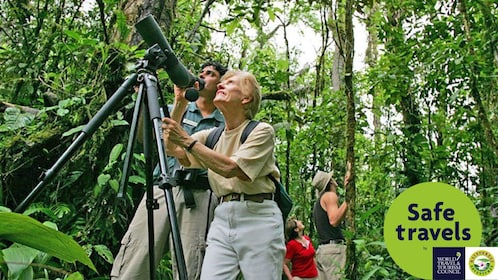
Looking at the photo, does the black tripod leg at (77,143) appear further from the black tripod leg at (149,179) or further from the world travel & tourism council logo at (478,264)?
the world travel & tourism council logo at (478,264)

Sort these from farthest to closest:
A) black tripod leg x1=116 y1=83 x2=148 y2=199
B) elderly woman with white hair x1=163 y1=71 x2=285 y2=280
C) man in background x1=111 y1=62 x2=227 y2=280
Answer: man in background x1=111 y1=62 x2=227 y2=280, elderly woman with white hair x1=163 y1=71 x2=285 y2=280, black tripod leg x1=116 y1=83 x2=148 y2=199

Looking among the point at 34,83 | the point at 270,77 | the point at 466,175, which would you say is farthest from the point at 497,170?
the point at 34,83

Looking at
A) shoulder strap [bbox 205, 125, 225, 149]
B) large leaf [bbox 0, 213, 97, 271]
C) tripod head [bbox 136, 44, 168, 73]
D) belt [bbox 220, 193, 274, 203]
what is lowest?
large leaf [bbox 0, 213, 97, 271]

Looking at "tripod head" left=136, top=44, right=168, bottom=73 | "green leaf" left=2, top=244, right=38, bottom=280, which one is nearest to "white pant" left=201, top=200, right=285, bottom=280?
"tripod head" left=136, top=44, right=168, bottom=73

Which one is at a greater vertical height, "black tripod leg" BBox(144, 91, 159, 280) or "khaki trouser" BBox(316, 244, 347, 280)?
"black tripod leg" BBox(144, 91, 159, 280)

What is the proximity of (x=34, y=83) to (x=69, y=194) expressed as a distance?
0.93m

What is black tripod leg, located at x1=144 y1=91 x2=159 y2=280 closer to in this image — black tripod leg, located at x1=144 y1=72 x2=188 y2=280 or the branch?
black tripod leg, located at x1=144 y1=72 x2=188 y2=280

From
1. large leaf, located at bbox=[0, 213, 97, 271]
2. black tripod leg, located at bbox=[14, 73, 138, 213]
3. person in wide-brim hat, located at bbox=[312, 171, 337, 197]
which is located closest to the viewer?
large leaf, located at bbox=[0, 213, 97, 271]

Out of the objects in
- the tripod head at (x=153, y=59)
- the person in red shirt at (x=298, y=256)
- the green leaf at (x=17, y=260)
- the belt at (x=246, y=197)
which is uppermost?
the tripod head at (x=153, y=59)

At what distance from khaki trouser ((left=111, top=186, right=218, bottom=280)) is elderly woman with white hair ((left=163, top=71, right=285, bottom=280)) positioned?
9.5 inches

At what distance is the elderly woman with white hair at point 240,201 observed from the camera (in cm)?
207

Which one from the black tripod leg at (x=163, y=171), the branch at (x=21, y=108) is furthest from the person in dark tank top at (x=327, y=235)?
the black tripod leg at (x=163, y=171)

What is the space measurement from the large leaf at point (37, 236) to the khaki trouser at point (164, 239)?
71.9 inches

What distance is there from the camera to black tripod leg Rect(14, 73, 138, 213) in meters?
1.63
